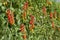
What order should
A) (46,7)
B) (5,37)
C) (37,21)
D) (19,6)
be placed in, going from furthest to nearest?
(46,7) → (37,21) → (19,6) → (5,37)

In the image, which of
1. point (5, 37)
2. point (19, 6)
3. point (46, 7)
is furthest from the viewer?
point (46, 7)

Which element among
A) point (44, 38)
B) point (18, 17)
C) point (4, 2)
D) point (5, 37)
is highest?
point (4, 2)

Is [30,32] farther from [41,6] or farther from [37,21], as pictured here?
[41,6]

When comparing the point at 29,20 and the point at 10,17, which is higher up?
the point at 10,17

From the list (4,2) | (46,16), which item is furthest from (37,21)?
(4,2)

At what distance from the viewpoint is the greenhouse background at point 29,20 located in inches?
144

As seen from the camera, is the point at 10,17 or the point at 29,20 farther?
the point at 29,20

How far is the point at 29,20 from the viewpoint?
4066mm

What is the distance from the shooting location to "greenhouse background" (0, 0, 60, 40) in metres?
3.67

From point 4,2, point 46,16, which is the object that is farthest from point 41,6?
point 4,2

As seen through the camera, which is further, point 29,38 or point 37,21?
point 37,21

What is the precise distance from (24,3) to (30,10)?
0.21 meters

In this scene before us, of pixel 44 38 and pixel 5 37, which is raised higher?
pixel 5 37

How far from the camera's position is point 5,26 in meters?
3.70
